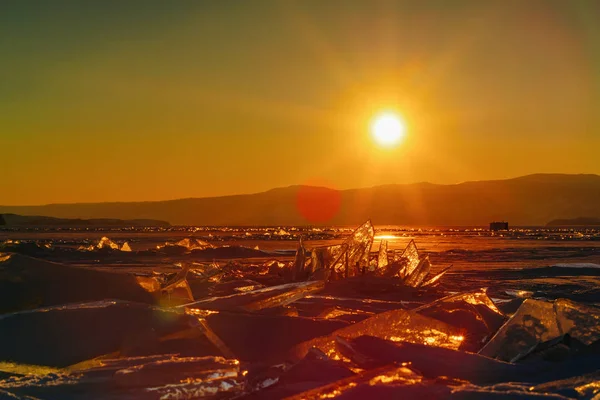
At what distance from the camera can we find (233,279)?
516cm

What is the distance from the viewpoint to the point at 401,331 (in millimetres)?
2566

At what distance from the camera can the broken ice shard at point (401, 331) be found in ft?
8.00

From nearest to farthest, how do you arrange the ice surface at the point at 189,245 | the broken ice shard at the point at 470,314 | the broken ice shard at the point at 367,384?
the broken ice shard at the point at 367,384, the broken ice shard at the point at 470,314, the ice surface at the point at 189,245

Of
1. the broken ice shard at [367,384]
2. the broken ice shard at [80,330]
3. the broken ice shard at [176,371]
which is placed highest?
the broken ice shard at [80,330]

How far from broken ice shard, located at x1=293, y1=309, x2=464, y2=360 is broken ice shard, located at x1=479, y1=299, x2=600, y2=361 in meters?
0.24

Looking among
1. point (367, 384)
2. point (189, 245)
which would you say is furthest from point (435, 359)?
point (189, 245)

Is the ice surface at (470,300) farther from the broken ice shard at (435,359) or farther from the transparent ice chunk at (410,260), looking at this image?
the transparent ice chunk at (410,260)

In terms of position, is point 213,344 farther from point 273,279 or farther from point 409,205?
point 409,205

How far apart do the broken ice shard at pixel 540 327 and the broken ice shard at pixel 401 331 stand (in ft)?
0.80

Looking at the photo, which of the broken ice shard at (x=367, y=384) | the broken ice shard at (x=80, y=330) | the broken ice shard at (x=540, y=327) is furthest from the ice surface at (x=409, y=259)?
the broken ice shard at (x=367, y=384)

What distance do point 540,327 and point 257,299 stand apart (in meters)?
1.51

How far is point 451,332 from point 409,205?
193 meters

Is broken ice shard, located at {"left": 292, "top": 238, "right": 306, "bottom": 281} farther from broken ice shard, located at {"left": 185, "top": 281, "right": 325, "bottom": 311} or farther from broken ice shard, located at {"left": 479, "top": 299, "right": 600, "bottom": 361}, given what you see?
broken ice shard, located at {"left": 479, "top": 299, "right": 600, "bottom": 361}

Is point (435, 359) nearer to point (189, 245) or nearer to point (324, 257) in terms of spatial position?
point (324, 257)
